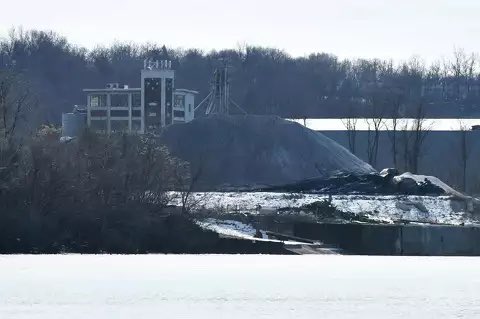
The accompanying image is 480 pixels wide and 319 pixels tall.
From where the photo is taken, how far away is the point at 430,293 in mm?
Answer: 46000

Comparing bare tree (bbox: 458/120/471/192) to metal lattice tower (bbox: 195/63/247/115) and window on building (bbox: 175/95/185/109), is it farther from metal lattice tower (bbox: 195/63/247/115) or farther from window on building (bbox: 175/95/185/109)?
window on building (bbox: 175/95/185/109)

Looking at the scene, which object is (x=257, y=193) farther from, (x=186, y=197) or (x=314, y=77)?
(x=314, y=77)

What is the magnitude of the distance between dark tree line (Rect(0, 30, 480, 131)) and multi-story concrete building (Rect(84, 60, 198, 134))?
31653 mm

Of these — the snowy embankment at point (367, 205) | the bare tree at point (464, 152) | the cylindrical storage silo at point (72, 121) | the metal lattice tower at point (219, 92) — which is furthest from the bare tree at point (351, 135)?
the snowy embankment at point (367, 205)

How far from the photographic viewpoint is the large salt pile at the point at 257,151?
92188mm

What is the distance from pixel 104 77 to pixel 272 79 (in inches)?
761

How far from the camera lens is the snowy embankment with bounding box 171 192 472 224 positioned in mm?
75125

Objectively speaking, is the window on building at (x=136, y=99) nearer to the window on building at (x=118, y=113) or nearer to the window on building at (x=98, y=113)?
the window on building at (x=118, y=113)

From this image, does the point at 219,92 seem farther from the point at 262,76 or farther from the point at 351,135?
Answer: the point at 262,76

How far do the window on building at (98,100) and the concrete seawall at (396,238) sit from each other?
188ft

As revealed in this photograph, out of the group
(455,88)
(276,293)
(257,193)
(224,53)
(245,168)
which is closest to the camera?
(276,293)

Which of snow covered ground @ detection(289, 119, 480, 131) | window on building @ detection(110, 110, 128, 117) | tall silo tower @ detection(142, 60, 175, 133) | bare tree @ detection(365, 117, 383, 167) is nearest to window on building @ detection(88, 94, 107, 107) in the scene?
window on building @ detection(110, 110, 128, 117)

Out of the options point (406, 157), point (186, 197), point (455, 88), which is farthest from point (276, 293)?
point (455, 88)

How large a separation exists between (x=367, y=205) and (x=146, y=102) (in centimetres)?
4435
